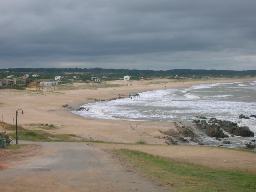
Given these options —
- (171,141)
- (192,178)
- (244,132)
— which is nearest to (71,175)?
(192,178)

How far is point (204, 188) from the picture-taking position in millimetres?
16359

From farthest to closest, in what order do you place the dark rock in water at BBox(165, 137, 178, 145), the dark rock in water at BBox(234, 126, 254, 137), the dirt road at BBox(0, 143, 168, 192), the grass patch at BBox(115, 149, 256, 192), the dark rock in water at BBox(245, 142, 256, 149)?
the dark rock in water at BBox(234, 126, 254, 137) < the dark rock in water at BBox(165, 137, 178, 145) < the dark rock in water at BBox(245, 142, 256, 149) < the dirt road at BBox(0, 143, 168, 192) < the grass patch at BBox(115, 149, 256, 192)

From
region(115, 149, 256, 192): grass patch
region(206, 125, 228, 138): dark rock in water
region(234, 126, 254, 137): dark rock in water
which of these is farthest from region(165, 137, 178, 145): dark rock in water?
region(115, 149, 256, 192): grass patch

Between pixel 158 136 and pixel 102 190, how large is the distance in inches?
1080

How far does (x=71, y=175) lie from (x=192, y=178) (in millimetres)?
4455

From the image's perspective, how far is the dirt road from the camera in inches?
658

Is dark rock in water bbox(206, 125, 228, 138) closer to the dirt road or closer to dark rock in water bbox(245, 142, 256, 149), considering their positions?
dark rock in water bbox(245, 142, 256, 149)

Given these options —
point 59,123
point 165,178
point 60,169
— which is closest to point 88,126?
point 59,123

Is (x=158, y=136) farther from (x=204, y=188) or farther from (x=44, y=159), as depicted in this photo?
(x=204, y=188)

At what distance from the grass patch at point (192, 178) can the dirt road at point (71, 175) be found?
26.6 inches

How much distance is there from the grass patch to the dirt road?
0.68m

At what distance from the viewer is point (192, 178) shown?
18.6 metres

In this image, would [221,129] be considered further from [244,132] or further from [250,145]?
[250,145]

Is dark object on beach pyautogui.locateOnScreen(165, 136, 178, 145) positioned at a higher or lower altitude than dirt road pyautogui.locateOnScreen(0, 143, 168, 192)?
lower
